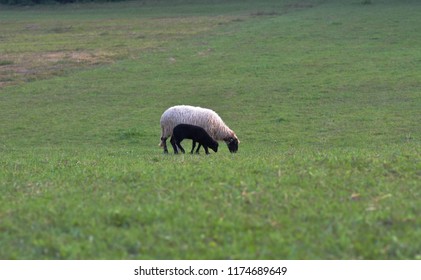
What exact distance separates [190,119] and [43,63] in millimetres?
22307

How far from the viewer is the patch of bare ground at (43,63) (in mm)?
34875

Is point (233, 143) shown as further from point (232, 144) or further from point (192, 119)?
point (192, 119)

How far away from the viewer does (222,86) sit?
30766 millimetres

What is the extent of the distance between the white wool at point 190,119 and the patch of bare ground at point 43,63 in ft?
55.1

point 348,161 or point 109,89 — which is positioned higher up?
point 348,161

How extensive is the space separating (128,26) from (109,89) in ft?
86.5

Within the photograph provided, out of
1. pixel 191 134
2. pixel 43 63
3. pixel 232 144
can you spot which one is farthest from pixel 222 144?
pixel 43 63

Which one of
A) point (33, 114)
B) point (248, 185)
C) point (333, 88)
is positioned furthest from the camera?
point (333, 88)

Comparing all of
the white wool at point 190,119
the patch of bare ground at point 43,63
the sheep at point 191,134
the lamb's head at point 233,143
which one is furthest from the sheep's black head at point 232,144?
the patch of bare ground at point 43,63

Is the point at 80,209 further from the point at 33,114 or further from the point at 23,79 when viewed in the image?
the point at 23,79

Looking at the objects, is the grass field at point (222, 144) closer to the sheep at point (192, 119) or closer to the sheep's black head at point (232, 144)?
the sheep's black head at point (232, 144)

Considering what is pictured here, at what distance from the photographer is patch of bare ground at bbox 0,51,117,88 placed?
1373 inches

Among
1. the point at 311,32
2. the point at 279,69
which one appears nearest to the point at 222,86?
the point at 279,69

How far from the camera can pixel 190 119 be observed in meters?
18.0
